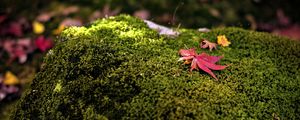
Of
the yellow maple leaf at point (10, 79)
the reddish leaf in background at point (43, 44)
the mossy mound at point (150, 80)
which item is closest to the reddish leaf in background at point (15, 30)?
the reddish leaf in background at point (43, 44)

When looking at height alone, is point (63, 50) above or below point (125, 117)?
above

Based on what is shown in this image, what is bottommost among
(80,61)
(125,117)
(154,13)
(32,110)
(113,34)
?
(125,117)

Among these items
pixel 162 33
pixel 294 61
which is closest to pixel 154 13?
pixel 162 33

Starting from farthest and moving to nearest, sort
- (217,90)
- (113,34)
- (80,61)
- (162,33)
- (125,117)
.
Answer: (162,33) → (113,34) → (80,61) → (217,90) → (125,117)

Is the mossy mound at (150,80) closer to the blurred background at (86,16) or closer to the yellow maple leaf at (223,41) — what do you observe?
the yellow maple leaf at (223,41)

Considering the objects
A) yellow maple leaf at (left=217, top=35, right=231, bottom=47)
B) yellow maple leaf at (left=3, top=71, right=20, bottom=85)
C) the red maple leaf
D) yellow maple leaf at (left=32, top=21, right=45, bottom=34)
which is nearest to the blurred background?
yellow maple leaf at (left=32, top=21, right=45, bottom=34)

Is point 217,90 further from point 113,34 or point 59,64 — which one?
point 59,64
